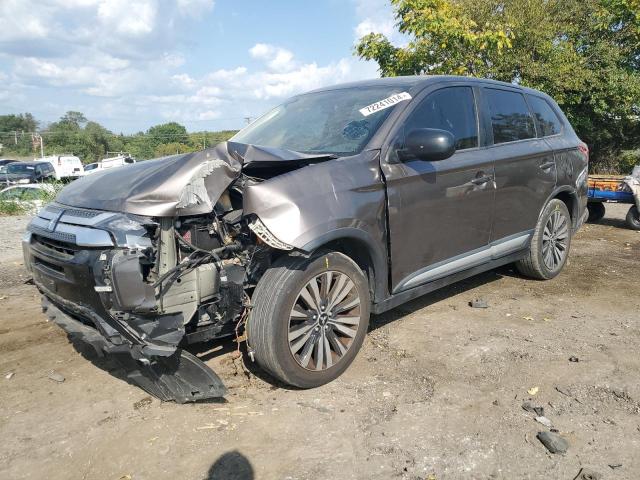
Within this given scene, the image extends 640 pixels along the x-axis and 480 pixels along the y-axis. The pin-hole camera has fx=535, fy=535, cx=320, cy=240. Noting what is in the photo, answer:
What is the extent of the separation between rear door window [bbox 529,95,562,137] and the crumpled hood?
9.72 ft

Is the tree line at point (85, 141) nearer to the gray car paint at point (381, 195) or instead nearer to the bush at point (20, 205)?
the bush at point (20, 205)

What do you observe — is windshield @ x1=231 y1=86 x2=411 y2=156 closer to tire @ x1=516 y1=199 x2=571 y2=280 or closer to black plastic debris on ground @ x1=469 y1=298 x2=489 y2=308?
black plastic debris on ground @ x1=469 y1=298 x2=489 y2=308

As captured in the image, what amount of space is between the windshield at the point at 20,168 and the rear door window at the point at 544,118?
2544 cm

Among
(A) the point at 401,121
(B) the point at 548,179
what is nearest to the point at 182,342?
(A) the point at 401,121

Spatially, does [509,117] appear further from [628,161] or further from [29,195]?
[628,161]

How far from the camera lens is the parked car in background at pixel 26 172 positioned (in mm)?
24156

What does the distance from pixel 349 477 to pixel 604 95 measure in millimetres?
15731

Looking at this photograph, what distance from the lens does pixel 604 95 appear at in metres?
15.1

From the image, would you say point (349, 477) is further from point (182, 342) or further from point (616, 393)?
point (616, 393)

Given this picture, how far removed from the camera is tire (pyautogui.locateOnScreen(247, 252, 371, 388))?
3090mm

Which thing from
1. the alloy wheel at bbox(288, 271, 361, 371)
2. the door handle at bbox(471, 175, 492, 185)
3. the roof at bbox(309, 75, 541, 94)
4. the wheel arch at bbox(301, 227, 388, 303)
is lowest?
the alloy wheel at bbox(288, 271, 361, 371)

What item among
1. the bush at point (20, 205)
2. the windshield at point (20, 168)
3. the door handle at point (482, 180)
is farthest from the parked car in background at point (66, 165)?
the door handle at point (482, 180)

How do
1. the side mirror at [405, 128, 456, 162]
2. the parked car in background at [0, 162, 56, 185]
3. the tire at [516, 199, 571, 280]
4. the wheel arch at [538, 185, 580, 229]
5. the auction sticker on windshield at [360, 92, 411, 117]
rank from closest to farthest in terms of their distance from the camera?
the side mirror at [405, 128, 456, 162] < the auction sticker on windshield at [360, 92, 411, 117] < the tire at [516, 199, 571, 280] < the wheel arch at [538, 185, 580, 229] < the parked car in background at [0, 162, 56, 185]

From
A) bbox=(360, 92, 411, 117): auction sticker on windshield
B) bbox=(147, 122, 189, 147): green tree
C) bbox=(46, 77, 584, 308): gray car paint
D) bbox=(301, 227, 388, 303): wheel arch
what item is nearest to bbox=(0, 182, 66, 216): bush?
bbox=(46, 77, 584, 308): gray car paint
